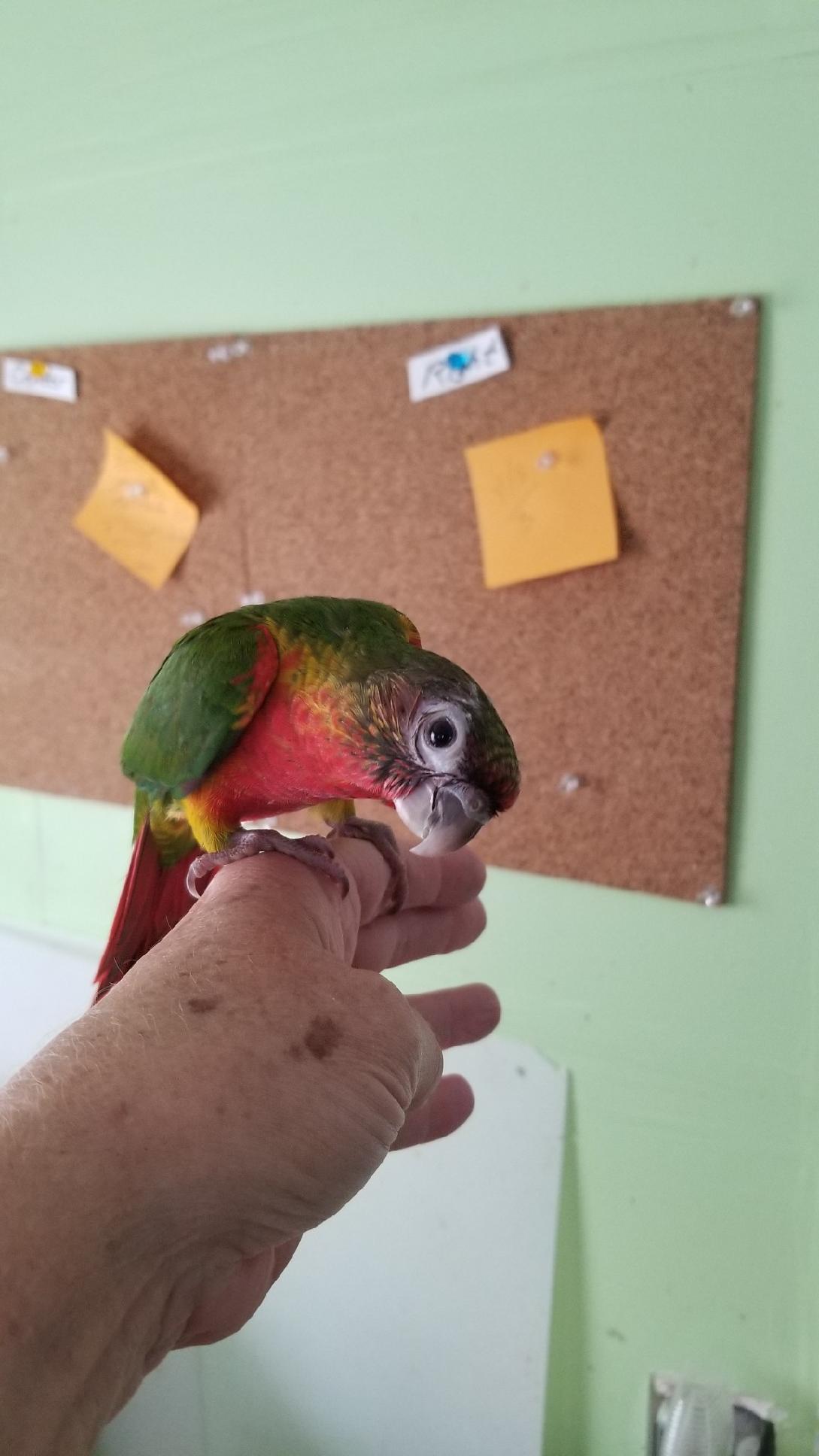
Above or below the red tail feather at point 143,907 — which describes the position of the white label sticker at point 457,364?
above

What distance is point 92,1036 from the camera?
0.45m

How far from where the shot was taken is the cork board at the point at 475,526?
84 cm

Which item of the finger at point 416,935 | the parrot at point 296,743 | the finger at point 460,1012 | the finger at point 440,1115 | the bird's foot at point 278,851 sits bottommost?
the finger at point 440,1115

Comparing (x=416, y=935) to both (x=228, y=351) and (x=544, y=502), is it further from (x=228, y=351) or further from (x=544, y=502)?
(x=228, y=351)

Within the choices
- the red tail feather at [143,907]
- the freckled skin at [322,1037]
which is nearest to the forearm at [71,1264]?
the freckled skin at [322,1037]

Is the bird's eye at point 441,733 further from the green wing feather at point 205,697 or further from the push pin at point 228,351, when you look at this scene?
the push pin at point 228,351

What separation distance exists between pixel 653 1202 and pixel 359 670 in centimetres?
79

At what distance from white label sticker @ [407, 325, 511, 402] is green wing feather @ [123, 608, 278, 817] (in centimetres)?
38

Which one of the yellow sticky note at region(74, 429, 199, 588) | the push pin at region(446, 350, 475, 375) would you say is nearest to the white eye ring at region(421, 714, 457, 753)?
the push pin at region(446, 350, 475, 375)

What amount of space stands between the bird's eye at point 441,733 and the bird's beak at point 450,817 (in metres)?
0.03

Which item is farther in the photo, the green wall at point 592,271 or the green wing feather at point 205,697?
the green wall at point 592,271

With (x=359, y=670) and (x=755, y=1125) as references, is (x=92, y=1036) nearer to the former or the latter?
(x=359, y=670)

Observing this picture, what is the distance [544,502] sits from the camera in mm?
910

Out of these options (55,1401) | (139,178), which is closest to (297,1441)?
(55,1401)
